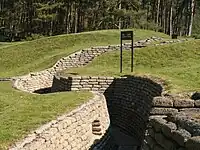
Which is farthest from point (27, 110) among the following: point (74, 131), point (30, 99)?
point (30, 99)

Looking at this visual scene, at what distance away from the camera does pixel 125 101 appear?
19359mm

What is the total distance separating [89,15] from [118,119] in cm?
4513

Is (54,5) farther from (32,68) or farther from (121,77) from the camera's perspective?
(121,77)

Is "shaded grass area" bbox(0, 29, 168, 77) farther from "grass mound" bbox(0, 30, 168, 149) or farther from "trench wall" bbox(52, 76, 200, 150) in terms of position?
"trench wall" bbox(52, 76, 200, 150)

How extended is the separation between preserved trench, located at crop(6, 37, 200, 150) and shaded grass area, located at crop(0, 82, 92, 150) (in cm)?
30

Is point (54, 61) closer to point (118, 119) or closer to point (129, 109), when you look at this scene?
point (118, 119)

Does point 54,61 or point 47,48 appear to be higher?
point 54,61

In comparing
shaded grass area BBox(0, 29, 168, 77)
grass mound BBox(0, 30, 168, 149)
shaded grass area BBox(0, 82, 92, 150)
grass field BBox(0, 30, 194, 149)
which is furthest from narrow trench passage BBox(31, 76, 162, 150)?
shaded grass area BBox(0, 29, 168, 77)

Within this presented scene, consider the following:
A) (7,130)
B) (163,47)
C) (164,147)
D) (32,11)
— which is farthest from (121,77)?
(32,11)

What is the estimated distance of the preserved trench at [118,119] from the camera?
22.1 ft

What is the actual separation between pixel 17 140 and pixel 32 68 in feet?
69.3

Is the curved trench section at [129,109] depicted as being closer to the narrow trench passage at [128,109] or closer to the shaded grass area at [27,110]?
the narrow trench passage at [128,109]

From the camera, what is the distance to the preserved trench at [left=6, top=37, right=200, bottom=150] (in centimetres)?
674

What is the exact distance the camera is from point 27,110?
42.6 ft
